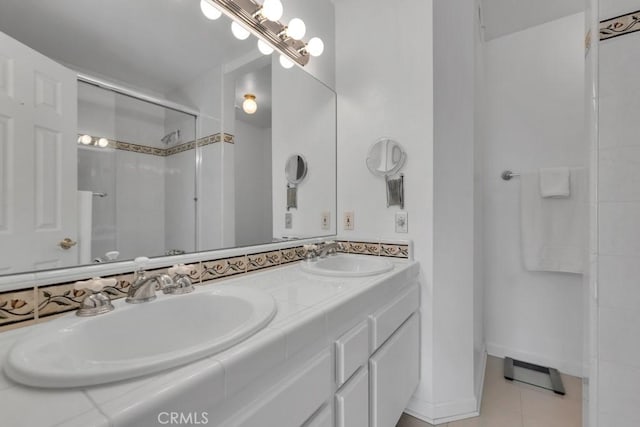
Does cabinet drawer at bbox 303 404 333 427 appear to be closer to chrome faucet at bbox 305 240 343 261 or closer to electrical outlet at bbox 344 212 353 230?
chrome faucet at bbox 305 240 343 261

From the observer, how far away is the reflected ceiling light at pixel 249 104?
1.29 meters

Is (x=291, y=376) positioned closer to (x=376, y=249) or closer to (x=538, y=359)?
(x=376, y=249)

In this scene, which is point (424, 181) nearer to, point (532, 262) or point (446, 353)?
point (446, 353)

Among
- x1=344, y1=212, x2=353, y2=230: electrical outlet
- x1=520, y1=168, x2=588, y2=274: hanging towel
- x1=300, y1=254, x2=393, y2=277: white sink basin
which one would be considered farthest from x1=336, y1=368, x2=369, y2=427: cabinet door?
x1=520, y1=168, x2=588, y2=274: hanging towel

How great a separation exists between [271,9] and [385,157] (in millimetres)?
907

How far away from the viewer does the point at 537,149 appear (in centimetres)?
200

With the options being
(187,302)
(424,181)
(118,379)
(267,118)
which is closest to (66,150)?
(187,302)

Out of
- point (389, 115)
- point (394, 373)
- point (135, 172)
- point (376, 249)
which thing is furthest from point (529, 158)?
point (135, 172)

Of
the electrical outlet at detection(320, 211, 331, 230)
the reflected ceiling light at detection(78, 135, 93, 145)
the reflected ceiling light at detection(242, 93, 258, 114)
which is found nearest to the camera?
the reflected ceiling light at detection(78, 135, 93, 145)

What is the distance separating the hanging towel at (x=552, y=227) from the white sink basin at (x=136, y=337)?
2.02m

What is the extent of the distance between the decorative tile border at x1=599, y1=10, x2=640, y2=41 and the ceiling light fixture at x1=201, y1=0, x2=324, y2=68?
1.23 metres

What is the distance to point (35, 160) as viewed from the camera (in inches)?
27.6

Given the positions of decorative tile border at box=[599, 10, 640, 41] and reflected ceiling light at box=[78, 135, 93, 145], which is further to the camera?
decorative tile border at box=[599, 10, 640, 41]

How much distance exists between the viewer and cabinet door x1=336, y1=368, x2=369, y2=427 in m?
0.81
